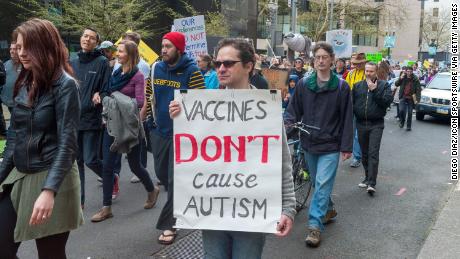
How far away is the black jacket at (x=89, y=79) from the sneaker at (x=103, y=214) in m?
0.90

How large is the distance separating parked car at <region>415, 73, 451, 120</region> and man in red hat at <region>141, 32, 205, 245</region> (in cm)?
1295

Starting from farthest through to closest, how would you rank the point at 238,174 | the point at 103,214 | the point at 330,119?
1. the point at 103,214
2. the point at 330,119
3. the point at 238,174

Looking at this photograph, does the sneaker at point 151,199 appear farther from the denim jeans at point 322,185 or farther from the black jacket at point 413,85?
the black jacket at point 413,85

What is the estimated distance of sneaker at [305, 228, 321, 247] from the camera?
4691 mm

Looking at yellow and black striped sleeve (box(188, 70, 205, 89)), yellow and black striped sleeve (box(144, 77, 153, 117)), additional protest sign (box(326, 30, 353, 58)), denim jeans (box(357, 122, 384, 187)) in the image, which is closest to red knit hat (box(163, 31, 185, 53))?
yellow and black striped sleeve (box(188, 70, 205, 89))

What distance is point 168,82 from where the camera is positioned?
14.8 ft

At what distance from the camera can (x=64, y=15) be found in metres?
19.6

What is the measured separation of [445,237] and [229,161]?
10.9 feet

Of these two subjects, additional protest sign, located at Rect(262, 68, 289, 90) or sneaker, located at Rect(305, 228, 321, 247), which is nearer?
sneaker, located at Rect(305, 228, 321, 247)

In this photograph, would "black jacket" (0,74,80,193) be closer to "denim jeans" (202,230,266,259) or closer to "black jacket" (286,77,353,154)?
"denim jeans" (202,230,266,259)

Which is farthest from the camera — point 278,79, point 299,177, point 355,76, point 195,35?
point 195,35

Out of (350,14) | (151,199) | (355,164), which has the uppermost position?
(350,14)

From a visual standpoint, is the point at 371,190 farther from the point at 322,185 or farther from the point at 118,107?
the point at 118,107

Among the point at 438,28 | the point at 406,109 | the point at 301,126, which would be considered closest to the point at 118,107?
the point at 301,126
